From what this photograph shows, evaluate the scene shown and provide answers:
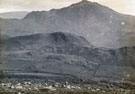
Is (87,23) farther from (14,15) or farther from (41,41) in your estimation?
(14,15)

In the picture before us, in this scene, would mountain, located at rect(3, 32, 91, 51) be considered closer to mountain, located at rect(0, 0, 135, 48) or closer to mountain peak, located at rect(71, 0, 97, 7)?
mountain, located at rect(0, 0, 135, 48)

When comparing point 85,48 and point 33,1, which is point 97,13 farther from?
point 33,1

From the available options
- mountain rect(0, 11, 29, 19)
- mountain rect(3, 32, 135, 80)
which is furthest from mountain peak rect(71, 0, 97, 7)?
mountain rect(0, 11, 29, 19)

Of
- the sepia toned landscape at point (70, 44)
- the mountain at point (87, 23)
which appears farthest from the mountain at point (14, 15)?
the mountain at point (87, 23)

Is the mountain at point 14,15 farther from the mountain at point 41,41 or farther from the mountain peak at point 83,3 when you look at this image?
the mountain peak at point 83,3

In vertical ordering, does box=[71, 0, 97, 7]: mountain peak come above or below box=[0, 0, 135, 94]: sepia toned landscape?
above

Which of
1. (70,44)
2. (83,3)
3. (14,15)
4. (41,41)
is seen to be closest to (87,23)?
(83,3)

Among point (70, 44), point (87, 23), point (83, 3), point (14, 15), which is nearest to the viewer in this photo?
point (83, 3)
